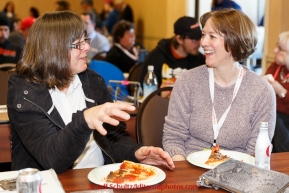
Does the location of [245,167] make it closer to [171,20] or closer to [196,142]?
[196,142]

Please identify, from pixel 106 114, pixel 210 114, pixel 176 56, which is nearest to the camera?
pixel 106 114

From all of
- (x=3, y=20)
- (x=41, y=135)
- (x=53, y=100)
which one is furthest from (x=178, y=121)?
(x=3, y=20)

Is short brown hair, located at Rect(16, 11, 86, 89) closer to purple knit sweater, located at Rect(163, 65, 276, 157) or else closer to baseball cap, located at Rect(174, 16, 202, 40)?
purple knit sweater, located at Rect(163, 65, 276, 157)

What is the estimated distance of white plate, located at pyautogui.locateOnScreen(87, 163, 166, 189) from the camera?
1.80 metres

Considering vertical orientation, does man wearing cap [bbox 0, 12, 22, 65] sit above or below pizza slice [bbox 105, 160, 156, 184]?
below

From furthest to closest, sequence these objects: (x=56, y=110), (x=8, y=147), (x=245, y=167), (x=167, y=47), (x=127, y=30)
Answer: (x=127, y=30)
(x=167, y=47)
(x=8, y=147)
(x=56, y=110)
(x=245, y=167)

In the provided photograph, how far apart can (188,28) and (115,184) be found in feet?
9.31

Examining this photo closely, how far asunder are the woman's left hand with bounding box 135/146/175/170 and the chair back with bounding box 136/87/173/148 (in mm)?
422

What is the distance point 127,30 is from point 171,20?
1.93m

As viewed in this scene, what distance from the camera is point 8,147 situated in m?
3.05

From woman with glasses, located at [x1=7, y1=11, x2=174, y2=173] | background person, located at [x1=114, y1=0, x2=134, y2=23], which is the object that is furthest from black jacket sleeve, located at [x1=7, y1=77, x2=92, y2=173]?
background person, located at [x1=114, y1=0, x2=134, y2=23]

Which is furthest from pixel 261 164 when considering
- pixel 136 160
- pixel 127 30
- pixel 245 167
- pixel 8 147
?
pixel 127 30

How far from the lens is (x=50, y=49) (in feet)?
7.27

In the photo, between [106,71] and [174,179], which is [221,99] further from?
[106,71]
